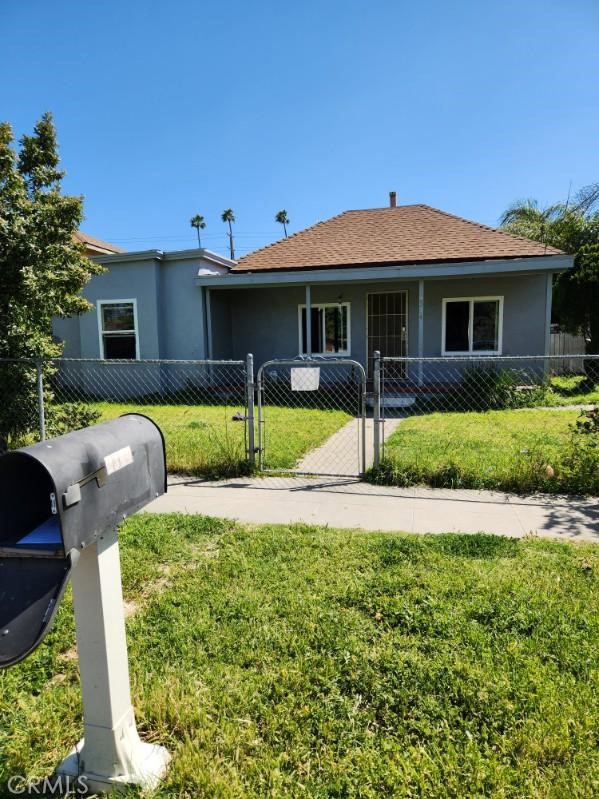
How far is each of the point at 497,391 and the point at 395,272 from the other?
386cm

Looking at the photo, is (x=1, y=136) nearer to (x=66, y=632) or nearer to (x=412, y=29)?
(x=412, y=29)

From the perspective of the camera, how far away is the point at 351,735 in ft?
7.06

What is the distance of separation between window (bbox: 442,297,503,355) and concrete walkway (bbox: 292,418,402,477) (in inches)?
230

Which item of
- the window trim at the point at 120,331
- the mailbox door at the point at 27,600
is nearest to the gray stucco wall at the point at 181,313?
the window trim at the point at 120,331

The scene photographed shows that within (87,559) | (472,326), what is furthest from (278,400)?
(87,559)

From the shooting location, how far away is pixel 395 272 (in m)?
12.6

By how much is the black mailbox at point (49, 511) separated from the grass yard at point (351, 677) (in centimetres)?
101

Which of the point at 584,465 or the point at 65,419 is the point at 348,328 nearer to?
the point at 65,419

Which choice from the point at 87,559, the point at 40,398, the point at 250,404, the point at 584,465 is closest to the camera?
the point at 87,559

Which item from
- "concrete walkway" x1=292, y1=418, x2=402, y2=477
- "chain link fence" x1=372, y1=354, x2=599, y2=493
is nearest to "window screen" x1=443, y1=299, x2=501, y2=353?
"chain link fence" x1=372, y1=354, x2=599, y2=493

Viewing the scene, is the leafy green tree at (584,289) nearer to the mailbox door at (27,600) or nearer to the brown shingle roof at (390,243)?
the brown shingle roof at (390,243)

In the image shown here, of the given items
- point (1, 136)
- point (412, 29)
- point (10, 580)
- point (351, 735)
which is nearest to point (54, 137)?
point (1, 136)

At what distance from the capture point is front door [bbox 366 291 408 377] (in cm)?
1495

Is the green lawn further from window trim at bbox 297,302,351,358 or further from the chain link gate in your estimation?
window trim at bbox 297,302,351,358
